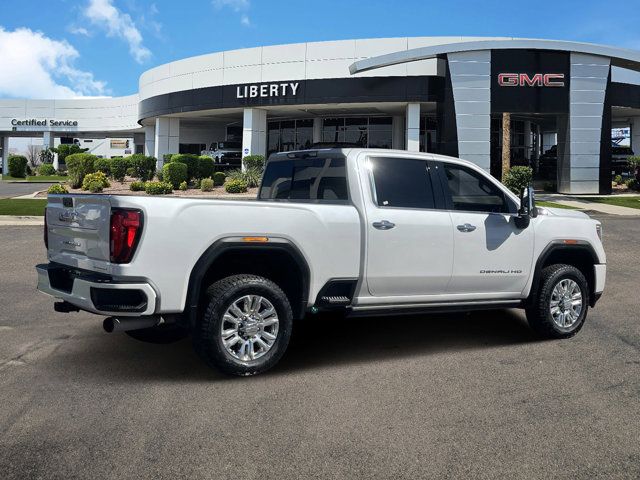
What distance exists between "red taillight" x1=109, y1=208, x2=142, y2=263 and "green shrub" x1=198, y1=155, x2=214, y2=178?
27.3 m

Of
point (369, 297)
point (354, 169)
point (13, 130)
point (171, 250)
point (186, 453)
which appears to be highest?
point (13, 130)

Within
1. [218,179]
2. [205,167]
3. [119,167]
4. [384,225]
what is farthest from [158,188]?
[384,225]

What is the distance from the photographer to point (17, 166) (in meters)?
50.9

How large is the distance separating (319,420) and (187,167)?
1089 inches

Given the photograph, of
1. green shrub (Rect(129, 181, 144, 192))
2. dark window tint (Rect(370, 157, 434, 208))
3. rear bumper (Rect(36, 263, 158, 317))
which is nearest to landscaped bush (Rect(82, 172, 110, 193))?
green shrub (Rect(129, 181, 144, 192))

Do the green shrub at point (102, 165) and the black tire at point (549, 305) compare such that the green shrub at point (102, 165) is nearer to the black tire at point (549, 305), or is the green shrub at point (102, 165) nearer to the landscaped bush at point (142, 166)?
the landscaped bush at point (142, 166)

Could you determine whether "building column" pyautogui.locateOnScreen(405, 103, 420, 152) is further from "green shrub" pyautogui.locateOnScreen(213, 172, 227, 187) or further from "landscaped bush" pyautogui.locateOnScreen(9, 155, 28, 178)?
"landscaped bush" pyautogui.locateOnScreen(9, 155, 28, 178)

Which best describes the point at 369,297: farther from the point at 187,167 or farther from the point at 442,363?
the point at 187,167

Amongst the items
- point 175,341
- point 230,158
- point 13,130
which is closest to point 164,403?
point 175,341

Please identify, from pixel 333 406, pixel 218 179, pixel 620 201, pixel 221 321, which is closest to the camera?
pixel 333 406

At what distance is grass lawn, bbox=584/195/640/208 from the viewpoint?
79.8 feet

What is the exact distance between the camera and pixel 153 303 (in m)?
4.44

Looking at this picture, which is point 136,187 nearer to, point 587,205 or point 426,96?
point 426,96

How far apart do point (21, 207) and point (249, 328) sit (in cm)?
1881
